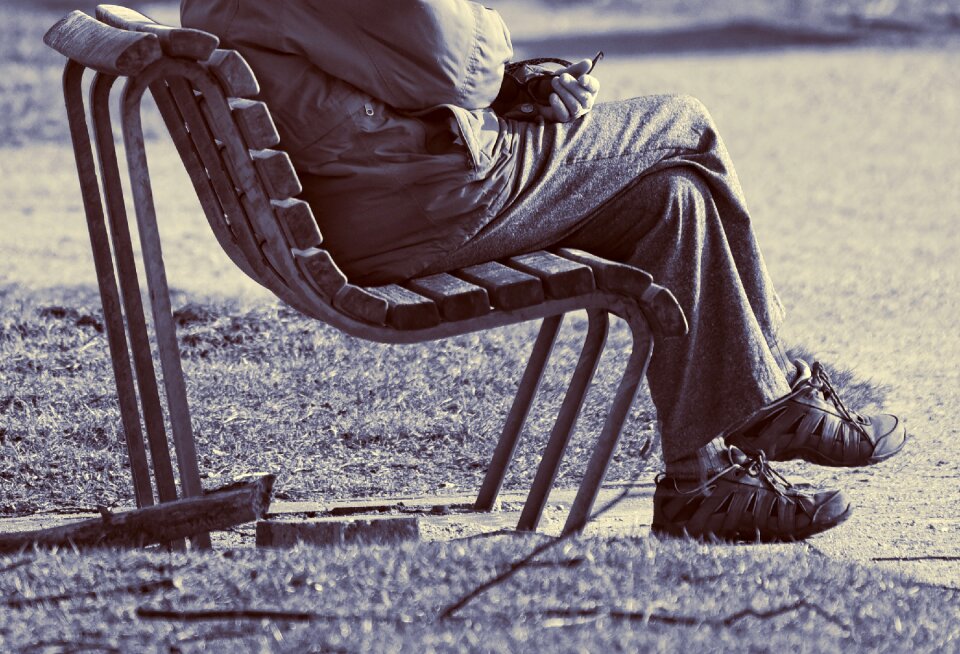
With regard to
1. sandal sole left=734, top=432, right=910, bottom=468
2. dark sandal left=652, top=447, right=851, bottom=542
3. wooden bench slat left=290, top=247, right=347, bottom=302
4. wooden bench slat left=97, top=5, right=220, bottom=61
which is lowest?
dark sandal left=652, top=447, right=851, bottom=542

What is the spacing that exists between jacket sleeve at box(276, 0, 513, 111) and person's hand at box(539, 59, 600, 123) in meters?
0.30

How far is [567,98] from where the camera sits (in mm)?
3305

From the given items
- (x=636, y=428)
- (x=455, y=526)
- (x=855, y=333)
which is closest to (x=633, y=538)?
(x=455, y=526)

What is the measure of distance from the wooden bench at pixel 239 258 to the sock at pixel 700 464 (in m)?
0.23

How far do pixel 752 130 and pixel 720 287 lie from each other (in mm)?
7689

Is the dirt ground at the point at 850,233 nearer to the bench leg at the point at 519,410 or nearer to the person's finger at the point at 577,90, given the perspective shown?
the bench leg at the point at 519,410

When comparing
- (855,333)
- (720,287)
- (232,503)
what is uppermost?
(720,287)

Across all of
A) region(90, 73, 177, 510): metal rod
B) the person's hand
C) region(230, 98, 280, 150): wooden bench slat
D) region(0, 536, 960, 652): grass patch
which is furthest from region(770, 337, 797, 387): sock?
region(90, 73, 177, 510): metal rod

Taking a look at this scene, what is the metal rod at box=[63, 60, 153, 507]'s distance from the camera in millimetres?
3156

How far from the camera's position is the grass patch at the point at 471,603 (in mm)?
2652

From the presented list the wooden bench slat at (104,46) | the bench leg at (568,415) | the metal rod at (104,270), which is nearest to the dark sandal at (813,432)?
the bench leg at (568,415)

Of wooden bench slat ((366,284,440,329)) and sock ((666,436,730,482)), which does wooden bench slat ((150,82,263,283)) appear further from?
sock ((666,436,730,482))

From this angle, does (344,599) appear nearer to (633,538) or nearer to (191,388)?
(633,538)

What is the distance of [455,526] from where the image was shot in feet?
12.0
